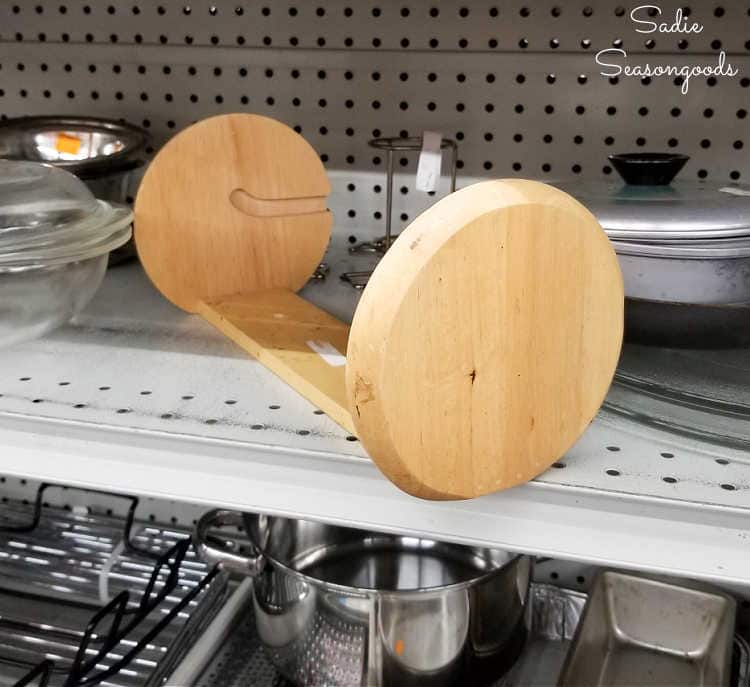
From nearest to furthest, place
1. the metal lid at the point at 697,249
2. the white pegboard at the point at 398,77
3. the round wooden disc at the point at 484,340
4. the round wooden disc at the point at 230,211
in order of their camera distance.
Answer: the round wooden disc at the point at 484,340, the metal lid at the point at 697,249, the round wooden disc at the point at 230,211, the white pegboard at the point at 398,77

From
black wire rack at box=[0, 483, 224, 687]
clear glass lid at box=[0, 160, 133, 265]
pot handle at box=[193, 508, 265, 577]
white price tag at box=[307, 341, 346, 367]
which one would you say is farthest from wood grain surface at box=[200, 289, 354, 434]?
black wire rack at box=[0, 483, 224, 687]

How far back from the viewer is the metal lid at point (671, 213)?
465mm

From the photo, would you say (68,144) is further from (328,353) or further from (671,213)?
(671,213)

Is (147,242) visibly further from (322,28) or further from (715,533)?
(715,533)

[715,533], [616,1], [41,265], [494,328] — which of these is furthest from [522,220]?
[616,1]

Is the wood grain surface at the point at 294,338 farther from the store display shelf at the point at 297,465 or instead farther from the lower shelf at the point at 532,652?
the lower shelf at the point at 532,652

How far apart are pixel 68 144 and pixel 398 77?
1.11 feet

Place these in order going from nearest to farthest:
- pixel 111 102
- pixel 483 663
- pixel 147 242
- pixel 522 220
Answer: pixel 522 220, pixel 147 242, pixel 483 663, pixel 111 102

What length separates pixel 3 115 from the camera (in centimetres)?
95

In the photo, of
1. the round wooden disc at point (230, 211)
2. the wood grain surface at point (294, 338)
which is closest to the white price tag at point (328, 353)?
the wood grain surface at point (294, 338)

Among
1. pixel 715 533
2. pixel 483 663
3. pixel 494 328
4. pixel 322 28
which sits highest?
pixel 322 28

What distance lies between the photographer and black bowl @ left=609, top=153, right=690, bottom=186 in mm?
535

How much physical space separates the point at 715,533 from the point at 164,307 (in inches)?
18.0

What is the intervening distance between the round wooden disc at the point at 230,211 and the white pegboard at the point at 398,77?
0.58ft
